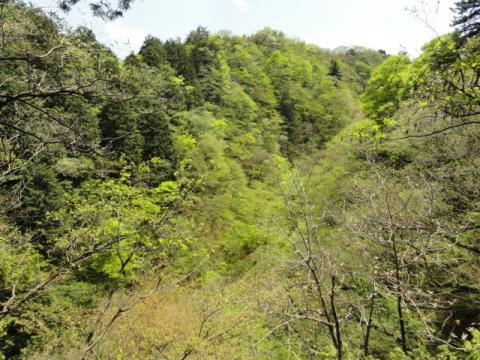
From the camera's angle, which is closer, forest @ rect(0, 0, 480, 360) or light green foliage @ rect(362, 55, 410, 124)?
Result: forest @ rect(0, 0, 480, 360)

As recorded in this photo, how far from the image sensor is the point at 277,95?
1598 inches

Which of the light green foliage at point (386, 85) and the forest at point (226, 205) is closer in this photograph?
the forest at point (226, 205)

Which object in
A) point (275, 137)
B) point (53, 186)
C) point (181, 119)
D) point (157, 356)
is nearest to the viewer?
point (157, 356)

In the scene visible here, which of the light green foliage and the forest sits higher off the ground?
the light green foliage

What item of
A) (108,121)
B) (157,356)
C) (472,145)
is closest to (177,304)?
(157,356)

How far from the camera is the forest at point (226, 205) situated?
138 inches

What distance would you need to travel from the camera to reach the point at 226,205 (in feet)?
Answer: 66.5

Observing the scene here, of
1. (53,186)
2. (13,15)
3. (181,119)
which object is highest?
(181,119)

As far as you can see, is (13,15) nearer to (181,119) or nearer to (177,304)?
(177,304)

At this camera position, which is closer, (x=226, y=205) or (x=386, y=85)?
(x=226, y=205)

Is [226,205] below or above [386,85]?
below

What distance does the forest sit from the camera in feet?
11.5

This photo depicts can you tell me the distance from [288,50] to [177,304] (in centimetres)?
4584

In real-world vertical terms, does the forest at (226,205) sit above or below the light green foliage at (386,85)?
below
